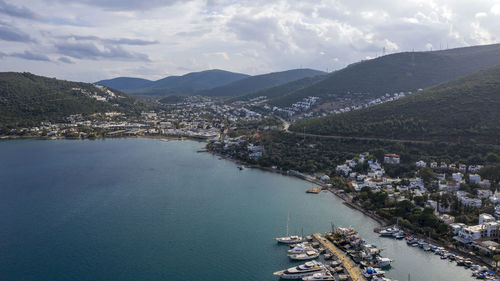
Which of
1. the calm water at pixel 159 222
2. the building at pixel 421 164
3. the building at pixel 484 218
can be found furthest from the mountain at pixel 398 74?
the building at pixel 484 218

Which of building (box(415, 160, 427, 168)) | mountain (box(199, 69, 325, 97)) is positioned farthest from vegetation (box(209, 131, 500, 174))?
mountain (box(199, 69, 325, 97))

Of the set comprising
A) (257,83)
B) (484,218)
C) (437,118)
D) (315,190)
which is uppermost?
(257,83)

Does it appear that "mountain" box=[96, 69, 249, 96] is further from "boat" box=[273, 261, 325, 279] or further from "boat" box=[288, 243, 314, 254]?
"boat" box=[273, 261, 325, 279]

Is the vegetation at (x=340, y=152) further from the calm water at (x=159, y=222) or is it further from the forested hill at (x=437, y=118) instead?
the calm water at (x=159, y=222)

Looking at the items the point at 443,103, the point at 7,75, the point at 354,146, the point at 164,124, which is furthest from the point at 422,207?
the point at 7,75

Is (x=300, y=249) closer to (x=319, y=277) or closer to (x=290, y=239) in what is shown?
(x=290, y=239)

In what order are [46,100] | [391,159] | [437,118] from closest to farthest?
[391,159], [437,118], [46,100]

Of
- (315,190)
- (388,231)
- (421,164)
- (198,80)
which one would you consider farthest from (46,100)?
(198,80)
